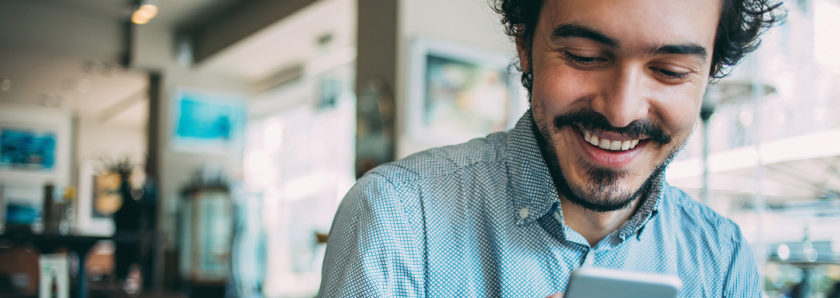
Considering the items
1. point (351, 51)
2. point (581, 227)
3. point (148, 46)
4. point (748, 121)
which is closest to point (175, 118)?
point (148, 46)

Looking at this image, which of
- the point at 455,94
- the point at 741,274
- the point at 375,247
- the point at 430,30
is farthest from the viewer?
the point at 455,94

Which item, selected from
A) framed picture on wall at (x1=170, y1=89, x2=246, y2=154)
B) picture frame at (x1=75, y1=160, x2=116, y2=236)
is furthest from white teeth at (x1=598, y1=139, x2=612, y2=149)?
picture frame at (x1=75, y1=160, x2=116, y2=236)

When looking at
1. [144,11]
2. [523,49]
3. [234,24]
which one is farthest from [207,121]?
[523,49]

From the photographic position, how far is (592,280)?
0.60 metres

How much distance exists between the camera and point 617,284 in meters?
0.60

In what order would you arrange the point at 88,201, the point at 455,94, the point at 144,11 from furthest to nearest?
the point at 88,201, the point at 144,11, the point at 455,94

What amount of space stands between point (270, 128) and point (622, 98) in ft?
31.5

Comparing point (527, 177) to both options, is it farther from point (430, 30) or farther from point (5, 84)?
point (5, 84)

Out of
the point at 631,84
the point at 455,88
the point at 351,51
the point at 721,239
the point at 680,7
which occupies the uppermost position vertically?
the point at 351,51

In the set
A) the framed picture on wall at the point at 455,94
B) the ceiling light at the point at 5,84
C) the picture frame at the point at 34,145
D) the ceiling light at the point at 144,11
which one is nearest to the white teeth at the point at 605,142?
the framed picture on wall at the point at 455,94

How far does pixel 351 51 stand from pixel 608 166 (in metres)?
6.67

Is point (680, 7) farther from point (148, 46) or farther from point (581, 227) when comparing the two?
point (148, 46)

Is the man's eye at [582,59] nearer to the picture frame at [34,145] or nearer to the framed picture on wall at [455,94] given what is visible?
the framed picture on wall at [455,94]

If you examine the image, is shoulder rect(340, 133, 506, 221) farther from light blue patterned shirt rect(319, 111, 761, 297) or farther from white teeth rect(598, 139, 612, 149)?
white teeth rect(598, 139, 612, 149)
